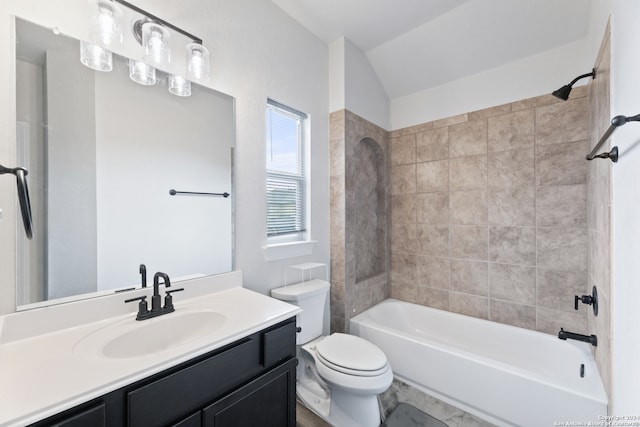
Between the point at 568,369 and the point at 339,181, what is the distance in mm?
2054

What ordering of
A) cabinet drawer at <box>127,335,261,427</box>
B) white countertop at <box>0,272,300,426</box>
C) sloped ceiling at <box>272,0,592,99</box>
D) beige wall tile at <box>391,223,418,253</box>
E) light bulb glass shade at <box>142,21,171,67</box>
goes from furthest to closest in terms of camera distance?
beige wall tile at <box>391,223,418,253</box>, sloped ceiling at <box>272,0,592,99</box>, light bulb glass shade at <box>142,21,171,67</box>, cabinet drawer at <box>127,335,261,427</box>, white countertop at <box>0,272,300,426</box>

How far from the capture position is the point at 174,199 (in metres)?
1.34

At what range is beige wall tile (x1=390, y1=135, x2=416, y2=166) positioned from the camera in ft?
8.65

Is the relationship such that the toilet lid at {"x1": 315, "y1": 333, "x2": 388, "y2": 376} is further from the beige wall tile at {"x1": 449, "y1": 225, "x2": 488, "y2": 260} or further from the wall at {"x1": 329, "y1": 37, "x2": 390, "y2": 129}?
the wall at {"x1": 329, "y1": 37, "x2": 390, "y2": 129}

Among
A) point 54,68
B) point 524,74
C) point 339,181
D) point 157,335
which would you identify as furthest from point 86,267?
point 524,74

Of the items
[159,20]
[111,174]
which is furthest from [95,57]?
[111,174]

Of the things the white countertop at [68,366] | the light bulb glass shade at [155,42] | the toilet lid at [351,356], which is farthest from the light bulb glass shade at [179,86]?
the toilet lid at [351,356]

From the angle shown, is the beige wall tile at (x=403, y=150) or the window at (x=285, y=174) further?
the beige wall tile at (x=403, y=150)

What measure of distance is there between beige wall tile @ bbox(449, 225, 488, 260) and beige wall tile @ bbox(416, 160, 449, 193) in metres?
0.41

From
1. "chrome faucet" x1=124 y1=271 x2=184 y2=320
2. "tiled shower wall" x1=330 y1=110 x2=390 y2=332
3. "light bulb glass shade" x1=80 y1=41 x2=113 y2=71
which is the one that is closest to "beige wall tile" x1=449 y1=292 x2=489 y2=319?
"tiled shower wall" x1=330 y1=110 x2=390 y2=332

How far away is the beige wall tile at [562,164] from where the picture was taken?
1.87 meters

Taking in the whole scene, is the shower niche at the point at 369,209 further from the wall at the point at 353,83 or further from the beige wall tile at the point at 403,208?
the wall at the point at 353,83

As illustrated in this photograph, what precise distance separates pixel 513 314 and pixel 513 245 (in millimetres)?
560

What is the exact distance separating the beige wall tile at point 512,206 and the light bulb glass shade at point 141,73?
2492 millimetres
